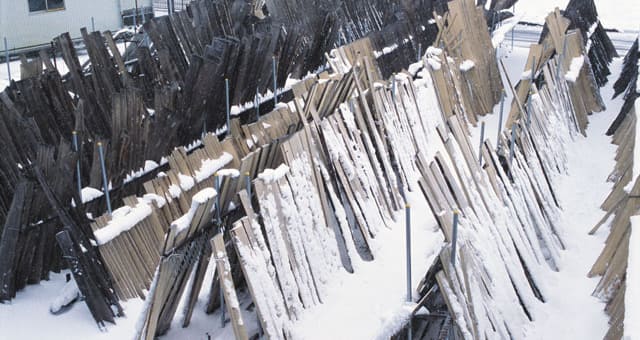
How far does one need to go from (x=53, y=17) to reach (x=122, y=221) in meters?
12.0

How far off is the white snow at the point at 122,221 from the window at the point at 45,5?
38.3 ft

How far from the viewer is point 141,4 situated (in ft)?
60.8

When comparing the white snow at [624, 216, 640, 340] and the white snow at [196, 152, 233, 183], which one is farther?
the white snow at [196, 152, 233, 183]

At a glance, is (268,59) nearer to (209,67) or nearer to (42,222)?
(209,67)

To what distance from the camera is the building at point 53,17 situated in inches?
623

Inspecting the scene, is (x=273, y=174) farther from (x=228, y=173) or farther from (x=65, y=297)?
(x=65, y=297)

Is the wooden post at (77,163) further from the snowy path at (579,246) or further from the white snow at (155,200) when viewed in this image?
the snowy path at (579,246)

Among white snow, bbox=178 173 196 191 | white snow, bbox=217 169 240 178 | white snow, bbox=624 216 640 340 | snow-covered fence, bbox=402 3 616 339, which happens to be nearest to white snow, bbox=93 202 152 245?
white snow, bbox=178 173 196 191

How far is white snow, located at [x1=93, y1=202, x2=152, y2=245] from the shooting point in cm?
593

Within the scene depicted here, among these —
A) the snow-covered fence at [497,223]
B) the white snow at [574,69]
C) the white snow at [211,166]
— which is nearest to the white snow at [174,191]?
the white snow at [211,166]

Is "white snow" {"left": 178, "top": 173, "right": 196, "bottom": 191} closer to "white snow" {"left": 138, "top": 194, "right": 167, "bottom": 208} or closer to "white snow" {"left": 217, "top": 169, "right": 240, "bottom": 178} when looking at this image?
"white snow" {"left": 138, "top": 194, "right": 167, "bottom": 208}

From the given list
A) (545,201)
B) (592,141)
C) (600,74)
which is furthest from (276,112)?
(600,74)

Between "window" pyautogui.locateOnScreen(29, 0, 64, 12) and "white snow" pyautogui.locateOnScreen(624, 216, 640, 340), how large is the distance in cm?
1398

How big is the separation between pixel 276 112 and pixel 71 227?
2130 mm
